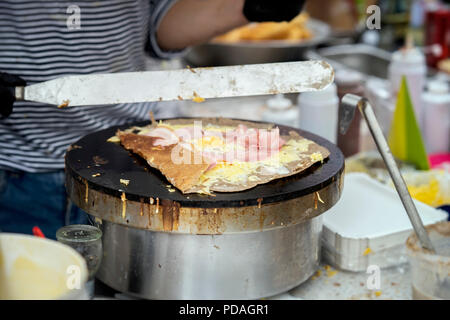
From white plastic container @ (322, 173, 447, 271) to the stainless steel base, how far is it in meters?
0.18

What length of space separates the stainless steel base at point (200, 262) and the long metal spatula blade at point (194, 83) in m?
0.26

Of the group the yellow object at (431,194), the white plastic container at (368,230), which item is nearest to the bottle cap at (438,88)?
the yellow object at (431,194)

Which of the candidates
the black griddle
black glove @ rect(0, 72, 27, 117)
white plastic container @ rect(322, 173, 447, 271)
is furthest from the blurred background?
black glove @ rect(0, 72, 27, 117)

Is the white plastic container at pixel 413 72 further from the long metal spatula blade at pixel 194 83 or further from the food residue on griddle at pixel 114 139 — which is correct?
the food residue on griddle at pixel 114 139

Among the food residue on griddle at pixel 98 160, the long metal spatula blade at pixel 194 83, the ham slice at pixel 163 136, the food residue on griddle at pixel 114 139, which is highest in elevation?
the long metal spatula blade at pixel 194 83

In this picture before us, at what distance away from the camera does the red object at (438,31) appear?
135 inches

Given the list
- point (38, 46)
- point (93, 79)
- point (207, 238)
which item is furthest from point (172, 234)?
point (38, 46)

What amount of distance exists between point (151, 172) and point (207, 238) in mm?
193

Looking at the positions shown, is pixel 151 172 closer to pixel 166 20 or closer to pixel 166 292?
pixel 166 292

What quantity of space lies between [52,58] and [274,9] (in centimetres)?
67

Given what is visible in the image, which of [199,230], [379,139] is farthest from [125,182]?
[379,139]

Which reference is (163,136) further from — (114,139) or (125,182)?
(125,182)

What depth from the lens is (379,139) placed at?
102cm

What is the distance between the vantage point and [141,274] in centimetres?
110
